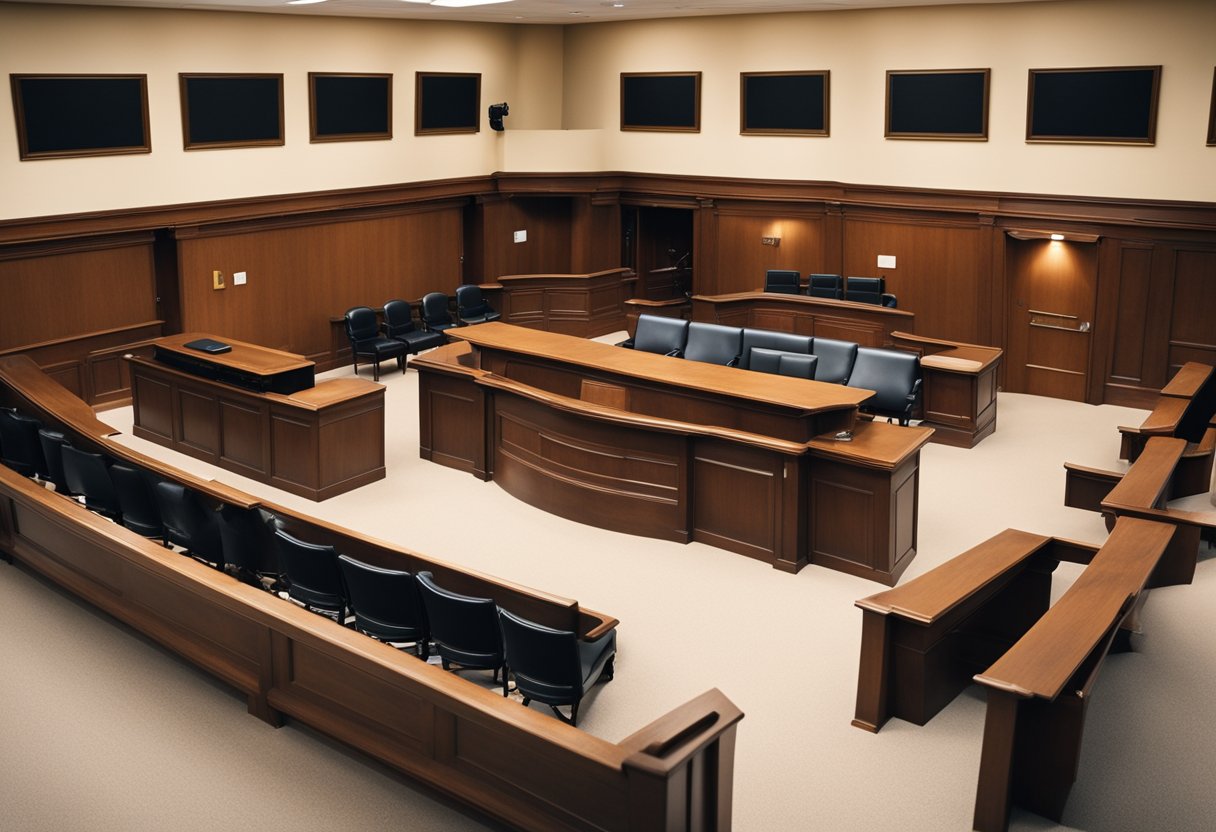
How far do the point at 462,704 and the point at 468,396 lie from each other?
617 centimetres

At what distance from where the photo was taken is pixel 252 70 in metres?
13.3

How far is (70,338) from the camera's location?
12.0m

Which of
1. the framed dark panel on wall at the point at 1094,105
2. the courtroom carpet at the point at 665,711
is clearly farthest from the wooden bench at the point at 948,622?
the framed dark panel on wall at the point at 1094,105

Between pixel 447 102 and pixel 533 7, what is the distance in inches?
105

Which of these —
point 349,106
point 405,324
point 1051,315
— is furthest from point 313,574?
point 1051,315

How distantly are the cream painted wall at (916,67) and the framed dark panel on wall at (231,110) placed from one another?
16.9 feet

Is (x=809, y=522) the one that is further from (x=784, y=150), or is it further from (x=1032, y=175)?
(x=784, y=150)

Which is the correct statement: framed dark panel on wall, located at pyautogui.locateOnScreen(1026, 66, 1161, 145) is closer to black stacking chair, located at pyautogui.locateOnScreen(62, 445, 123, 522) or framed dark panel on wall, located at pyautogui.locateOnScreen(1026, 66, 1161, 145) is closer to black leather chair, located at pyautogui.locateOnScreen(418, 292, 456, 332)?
black leather chair, located at pyautogui.locateOnScreen(418, 292, 456, 332)

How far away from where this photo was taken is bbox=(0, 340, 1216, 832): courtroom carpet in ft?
17.0

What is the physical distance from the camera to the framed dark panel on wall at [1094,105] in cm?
1246

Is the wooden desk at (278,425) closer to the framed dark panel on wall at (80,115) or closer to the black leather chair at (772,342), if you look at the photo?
the framed dark panel on wall at (80,115)

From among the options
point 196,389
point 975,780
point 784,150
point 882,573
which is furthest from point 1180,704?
point 784,150

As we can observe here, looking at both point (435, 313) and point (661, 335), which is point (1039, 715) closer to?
point (661, 335)

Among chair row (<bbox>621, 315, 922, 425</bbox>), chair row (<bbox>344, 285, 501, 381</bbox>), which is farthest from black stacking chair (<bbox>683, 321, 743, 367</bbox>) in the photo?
chair row (<bbox>344, 285, 501, 381</bbox>)
